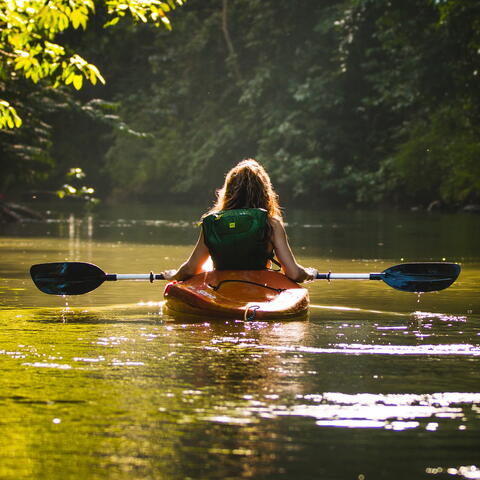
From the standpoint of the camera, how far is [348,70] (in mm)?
47406

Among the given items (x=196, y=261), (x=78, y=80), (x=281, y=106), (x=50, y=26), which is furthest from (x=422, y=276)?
(x=281, y=106)

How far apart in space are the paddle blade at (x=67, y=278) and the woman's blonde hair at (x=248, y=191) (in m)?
1.49

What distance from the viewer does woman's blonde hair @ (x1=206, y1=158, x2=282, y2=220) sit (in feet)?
34.5

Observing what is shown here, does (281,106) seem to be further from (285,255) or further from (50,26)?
(285,255)

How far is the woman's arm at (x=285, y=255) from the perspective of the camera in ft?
34.4

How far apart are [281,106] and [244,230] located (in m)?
41.8

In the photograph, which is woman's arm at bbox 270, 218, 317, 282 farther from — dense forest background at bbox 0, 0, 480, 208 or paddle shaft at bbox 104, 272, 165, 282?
dense forest background at bbox 0, 0, 480, 208

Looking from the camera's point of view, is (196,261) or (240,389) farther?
(196,261)

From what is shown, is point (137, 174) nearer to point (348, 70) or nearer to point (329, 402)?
point (348, 70)

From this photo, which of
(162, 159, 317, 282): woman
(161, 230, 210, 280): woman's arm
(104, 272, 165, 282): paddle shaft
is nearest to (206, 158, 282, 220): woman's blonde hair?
(162, 159, 317, 282): woman

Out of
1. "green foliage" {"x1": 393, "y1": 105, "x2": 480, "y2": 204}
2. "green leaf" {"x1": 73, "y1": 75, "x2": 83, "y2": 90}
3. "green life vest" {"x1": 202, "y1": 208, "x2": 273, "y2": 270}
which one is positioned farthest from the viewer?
"green foliage" {"x1": 393, "y1": 105, "x2": 480, "y2": 204}

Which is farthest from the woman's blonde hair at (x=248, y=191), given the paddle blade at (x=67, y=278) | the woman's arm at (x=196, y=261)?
the paddle blade at (x=67, y=278)

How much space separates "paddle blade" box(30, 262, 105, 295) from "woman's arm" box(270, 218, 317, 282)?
1.72 metres

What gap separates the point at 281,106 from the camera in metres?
51.9
